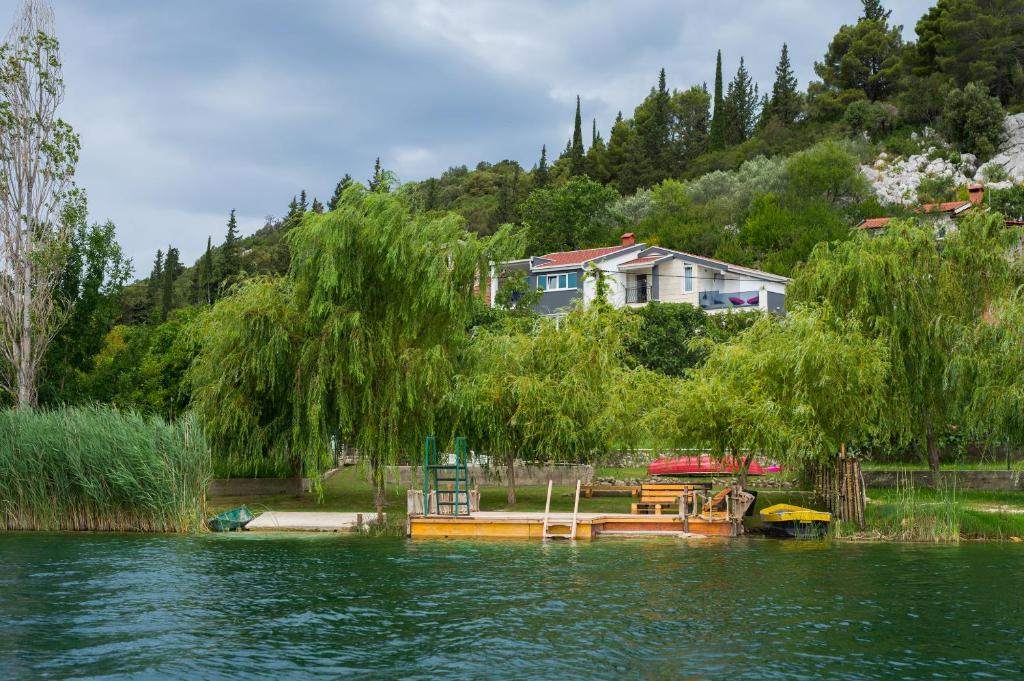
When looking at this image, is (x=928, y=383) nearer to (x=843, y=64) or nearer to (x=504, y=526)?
(x=504, y=526)

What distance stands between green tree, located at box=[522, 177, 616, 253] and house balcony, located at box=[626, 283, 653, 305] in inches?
821

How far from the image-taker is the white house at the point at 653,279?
7250 cm

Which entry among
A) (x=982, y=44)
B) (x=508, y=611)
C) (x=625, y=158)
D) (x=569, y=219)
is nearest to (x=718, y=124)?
(x=625, y=158)

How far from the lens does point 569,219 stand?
9788 cm

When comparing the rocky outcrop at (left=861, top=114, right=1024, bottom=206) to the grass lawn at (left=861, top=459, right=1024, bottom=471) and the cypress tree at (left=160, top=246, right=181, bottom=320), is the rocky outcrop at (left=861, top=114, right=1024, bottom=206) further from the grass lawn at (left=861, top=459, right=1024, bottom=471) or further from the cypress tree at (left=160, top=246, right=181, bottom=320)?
the cypress tree at (left=160, top=246, right=181, bottom=320)

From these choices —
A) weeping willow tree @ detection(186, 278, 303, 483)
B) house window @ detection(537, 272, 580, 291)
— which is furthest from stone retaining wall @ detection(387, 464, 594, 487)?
house window @ detection(537, 272, 580, 291)

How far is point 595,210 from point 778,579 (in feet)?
264

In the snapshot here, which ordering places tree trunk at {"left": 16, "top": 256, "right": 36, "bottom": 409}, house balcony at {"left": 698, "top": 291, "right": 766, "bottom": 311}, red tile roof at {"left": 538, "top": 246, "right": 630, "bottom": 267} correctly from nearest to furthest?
tree trunk at {"left": 16, "top": 256, "right": 36, "bottom": 409} < house balcony at {"left": 698, "top": 291, "right": 766, "bottom": 311} < red tile roof at {"left": 538, "top": 246, "right": 630, "bottom": 267}

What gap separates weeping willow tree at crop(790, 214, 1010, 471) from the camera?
105 ft

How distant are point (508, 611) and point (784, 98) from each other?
122987 mm

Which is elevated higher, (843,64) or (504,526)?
(843,64)

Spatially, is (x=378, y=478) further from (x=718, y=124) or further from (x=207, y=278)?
(x=718, y=124)

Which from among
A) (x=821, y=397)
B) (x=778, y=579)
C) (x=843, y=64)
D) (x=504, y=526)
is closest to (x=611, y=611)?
(x=778, y=579)

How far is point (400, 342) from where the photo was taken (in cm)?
3180
